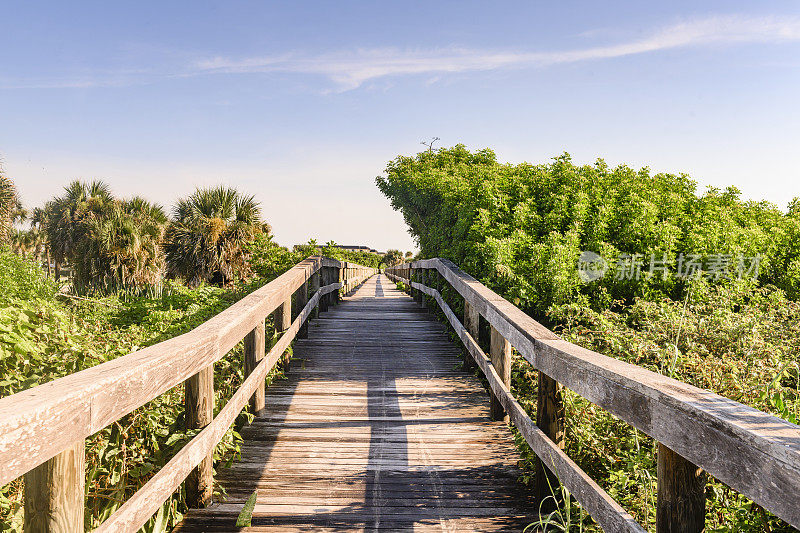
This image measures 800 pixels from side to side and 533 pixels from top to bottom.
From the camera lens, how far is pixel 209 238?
843 inches

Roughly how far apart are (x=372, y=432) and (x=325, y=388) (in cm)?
119

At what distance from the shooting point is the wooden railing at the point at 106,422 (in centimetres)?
139

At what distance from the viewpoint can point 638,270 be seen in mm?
7059

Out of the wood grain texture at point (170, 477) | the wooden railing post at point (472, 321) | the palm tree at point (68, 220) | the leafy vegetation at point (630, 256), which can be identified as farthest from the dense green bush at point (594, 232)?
the palm tree at point (68, 220)

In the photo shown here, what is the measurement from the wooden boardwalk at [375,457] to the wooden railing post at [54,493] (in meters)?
1.31

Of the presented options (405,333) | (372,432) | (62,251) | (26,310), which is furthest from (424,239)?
(62,251)

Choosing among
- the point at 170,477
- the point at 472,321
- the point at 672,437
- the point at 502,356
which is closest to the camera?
the point at 672,437

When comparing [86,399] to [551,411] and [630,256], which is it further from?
[630,256]

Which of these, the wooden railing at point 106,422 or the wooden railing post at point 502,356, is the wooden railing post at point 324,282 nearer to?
the wooden railing post at point 502,356

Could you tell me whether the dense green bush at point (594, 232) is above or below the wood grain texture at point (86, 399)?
above

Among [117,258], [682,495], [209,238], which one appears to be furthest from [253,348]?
[117,258]

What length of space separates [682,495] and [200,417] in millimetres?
2216

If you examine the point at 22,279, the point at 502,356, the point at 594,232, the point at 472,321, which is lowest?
the point at 502,356

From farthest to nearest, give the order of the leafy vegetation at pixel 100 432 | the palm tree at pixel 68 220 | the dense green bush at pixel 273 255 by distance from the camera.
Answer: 1. the palm tree at pixel 68 220
2. the dense green bush at pixel 273 255
3. the leafy vegetation at pixel 100 432
